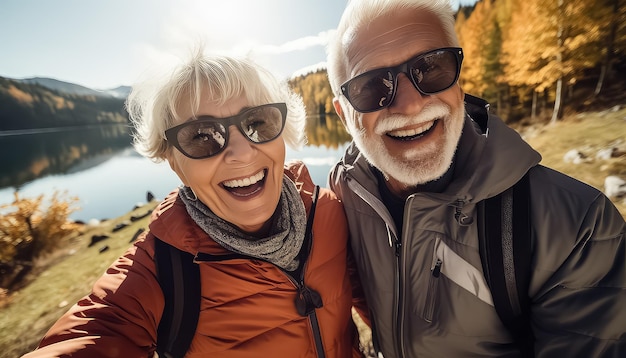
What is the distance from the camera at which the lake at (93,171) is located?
1330 inches

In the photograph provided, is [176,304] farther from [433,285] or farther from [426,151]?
[426,151]

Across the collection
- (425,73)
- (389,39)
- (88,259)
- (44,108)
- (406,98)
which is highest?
(44,108)

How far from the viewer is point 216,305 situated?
1.59 m

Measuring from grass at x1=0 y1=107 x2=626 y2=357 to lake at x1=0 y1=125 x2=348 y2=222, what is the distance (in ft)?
28.6

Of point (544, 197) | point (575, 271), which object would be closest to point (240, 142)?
point (544, 197)

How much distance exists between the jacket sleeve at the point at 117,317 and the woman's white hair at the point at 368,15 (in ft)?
6.16

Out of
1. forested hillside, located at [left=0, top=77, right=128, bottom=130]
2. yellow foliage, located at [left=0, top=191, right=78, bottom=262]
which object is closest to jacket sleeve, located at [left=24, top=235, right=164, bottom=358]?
yellow foliage, located at [left=0, top=191, right=78, bottom=262]

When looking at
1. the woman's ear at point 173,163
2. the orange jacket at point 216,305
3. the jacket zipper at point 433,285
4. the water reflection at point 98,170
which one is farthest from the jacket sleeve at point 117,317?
the water reflection at point 98,170

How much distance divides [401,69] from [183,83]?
1414 mm

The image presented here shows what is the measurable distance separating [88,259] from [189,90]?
37.6 feet

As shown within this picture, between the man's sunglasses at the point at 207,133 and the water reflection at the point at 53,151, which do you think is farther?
the water reflection at the point at 53,151

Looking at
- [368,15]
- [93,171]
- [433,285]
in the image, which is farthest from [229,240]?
[93,171]

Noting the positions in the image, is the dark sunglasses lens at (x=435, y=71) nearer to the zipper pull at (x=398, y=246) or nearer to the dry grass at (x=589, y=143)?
the zipper pull at (x=398, y=246)

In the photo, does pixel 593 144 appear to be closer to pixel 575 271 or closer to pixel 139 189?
pixel 575 271
